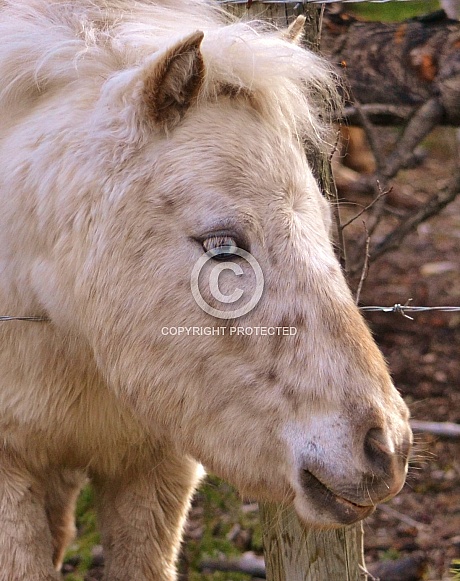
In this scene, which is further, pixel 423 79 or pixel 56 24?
pixel 423 79

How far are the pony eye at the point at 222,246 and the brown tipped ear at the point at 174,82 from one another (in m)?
0.36

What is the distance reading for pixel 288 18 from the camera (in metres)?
2.84

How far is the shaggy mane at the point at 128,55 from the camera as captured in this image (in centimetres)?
235

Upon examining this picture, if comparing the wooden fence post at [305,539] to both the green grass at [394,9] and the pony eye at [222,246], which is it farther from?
the green grass at [394,9]

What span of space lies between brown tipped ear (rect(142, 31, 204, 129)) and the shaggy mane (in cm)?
8

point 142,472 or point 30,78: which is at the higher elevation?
point 30,78

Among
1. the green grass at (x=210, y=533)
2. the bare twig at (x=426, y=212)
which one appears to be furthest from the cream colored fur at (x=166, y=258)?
the bare twig at (x=426, y=212)

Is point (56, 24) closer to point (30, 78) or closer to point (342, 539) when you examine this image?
point (30, 78)

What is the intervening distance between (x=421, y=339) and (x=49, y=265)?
14.3 feet

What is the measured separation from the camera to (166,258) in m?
2.24

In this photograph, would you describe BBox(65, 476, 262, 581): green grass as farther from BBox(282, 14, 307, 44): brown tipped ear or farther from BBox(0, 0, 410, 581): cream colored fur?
BBox(282, 14, 307, 44): brown tipped ear

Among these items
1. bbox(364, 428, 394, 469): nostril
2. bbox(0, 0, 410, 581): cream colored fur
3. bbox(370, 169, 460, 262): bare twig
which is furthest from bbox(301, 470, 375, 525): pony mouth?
bbox(370, 169, 460, 262): bare twig

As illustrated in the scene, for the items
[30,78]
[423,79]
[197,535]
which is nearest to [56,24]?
[30,78]

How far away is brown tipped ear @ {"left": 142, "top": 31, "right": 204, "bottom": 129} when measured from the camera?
7.05 ft
